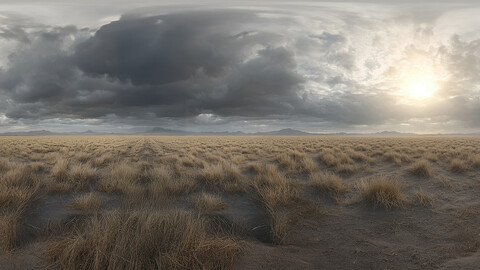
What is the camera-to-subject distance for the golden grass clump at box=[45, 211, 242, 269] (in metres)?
3.58

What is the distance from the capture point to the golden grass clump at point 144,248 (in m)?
3.58

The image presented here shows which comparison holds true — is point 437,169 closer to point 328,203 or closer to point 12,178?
point 328,203

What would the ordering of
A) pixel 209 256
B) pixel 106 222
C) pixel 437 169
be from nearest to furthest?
1. pixel 209 256
2. pixel 106 222
3. pixel 437 169

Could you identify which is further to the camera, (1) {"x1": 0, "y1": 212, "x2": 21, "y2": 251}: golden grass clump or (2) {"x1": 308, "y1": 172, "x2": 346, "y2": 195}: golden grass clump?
(2) {"x1": 308, "y1": 172, "x2": 346, "y2": 195}: golden grass clump

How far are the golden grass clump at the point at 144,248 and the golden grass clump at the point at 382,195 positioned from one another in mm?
4144

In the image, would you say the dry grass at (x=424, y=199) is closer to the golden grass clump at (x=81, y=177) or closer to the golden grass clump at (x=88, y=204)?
the golden grass clump at (x=88, y=204)

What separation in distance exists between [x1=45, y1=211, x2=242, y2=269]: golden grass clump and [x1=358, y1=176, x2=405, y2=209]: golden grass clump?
4.14m

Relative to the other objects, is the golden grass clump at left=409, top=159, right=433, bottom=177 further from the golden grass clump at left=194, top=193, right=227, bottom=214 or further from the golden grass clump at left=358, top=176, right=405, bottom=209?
the golden grass clump at left=194, top=193, right=227, bottom=214

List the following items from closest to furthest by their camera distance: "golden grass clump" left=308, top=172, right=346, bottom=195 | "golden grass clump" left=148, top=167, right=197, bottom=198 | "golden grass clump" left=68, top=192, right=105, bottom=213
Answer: "golden grass clump" left=68, top=192, right=105, bottom=213 < "golden grass clump" left=148, top=167, right=197, bottom=198 < "golden grass clump" left=308, top=172, right=346, bottom=195

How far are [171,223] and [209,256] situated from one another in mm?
772

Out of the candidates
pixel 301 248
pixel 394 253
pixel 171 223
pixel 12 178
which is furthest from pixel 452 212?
pixel 12 178

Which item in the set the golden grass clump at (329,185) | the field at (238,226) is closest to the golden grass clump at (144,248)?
the field at (238,226)

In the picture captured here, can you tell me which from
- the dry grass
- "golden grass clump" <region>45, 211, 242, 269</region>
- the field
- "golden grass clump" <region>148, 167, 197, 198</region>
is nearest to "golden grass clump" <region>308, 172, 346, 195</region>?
the field

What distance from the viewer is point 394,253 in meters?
4.52
